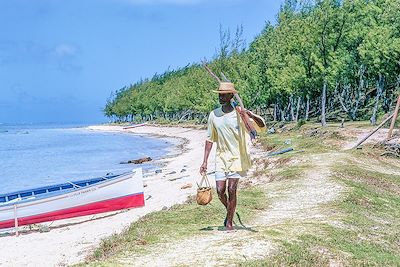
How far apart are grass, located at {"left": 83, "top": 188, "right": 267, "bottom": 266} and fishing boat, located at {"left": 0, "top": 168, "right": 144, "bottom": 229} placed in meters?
5.19

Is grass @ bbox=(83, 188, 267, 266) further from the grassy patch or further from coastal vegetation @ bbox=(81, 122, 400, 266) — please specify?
the grassy patch

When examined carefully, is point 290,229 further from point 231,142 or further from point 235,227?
point 231,142

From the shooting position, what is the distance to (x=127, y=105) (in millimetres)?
147875

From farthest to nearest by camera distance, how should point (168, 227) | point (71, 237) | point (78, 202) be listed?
point (78, 202)
point (71, 237)
point (168, 227)

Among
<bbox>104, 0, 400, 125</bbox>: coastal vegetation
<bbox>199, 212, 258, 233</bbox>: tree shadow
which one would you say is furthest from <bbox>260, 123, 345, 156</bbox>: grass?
<bbox>199, 212, 258, 233</bbox>: tree shadow

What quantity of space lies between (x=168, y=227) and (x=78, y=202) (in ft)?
26.2

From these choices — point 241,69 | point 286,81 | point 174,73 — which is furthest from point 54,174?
point 174,73

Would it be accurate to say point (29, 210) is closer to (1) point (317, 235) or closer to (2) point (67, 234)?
(2) point (67, 234)

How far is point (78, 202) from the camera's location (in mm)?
16766

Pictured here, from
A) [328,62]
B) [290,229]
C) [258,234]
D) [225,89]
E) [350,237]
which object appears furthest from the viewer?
[328,62]

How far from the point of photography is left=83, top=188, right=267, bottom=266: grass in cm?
846

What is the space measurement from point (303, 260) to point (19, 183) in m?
27.0

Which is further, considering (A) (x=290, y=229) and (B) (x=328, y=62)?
(B) (x=328, y=62)

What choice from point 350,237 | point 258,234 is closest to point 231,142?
point 258,234
